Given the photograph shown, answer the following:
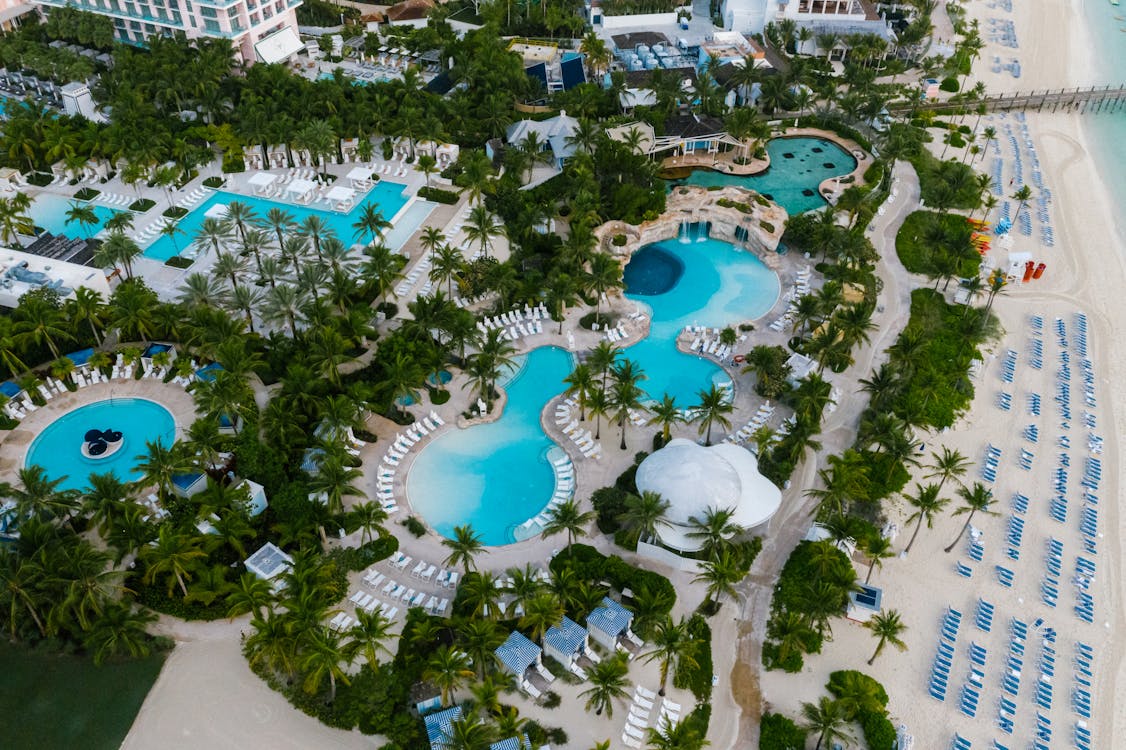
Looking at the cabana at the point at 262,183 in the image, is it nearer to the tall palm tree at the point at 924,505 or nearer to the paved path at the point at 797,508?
the paved path at the point at 797,508

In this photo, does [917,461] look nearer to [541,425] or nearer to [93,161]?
[541,425]

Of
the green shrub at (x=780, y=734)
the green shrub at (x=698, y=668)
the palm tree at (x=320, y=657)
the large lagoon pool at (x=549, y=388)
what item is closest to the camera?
the palm tree at (x=320, y=657)

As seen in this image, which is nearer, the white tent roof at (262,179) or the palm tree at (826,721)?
the palm tree at (826,721)

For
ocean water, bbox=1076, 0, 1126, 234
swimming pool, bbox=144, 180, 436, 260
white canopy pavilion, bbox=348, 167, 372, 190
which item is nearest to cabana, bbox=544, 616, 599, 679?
swimming pool, bbox=144, 180, 436, 260

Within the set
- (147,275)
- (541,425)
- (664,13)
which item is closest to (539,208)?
(541,425)

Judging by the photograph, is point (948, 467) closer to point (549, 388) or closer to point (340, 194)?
point (549, 388)

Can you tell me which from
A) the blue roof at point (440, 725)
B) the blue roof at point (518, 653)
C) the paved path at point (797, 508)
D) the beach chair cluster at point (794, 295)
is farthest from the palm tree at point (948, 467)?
the blue roof at point (440, 725)
